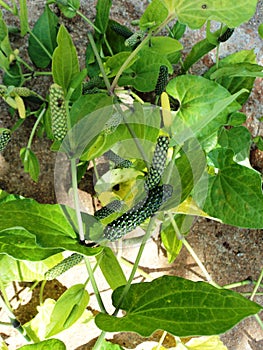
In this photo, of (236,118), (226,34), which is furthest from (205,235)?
(226,34)

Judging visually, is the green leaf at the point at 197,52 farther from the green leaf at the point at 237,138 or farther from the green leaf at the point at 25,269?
the green leaf at the point at 25,269

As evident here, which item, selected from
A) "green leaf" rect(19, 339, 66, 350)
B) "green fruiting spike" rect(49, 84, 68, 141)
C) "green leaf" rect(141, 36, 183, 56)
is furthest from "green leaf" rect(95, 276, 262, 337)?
"green leaf" rect(141, 36, 183, 56)

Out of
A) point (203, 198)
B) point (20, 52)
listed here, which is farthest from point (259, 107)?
point (20, 52)

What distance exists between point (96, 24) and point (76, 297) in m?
0.34

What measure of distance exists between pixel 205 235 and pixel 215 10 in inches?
16.1

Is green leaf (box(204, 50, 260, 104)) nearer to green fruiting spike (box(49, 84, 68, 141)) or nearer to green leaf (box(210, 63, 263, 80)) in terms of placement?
green leaf (box(210, 63, 263, 80))

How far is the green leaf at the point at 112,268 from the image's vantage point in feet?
1.93

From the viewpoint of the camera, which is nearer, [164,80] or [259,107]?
[164,80]

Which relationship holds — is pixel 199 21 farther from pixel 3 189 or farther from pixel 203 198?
pixel 3 189

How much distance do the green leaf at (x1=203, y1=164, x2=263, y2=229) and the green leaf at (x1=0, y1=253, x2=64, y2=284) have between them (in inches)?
7.8

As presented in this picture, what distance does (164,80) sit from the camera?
1.99ft

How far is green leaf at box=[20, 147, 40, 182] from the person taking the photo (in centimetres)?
67

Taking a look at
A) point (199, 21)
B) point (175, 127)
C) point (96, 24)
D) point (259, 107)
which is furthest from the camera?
point (259, 107)

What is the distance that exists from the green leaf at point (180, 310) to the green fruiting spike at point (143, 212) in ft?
0.19
